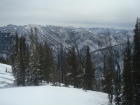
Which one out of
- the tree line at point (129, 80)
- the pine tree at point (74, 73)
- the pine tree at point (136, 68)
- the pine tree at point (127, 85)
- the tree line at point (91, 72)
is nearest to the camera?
the pine tree at point (136, 68)

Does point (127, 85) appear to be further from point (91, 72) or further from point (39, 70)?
point (91, 72)

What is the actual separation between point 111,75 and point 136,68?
7021 mm

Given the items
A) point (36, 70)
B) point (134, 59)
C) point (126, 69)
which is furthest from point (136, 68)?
point (36, 70)

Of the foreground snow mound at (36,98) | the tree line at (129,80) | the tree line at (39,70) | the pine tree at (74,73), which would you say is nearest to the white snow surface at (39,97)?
the foreground snow mound at (36,98)

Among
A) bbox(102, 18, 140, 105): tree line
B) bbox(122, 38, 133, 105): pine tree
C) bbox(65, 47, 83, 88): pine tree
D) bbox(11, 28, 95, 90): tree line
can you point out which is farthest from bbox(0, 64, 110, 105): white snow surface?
bbox(65, 47, 83, 88): pine tree

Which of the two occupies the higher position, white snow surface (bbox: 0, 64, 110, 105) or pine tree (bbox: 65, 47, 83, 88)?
white snow surface (bbox: 0, 64, 110, 105)

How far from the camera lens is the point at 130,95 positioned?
3141cm

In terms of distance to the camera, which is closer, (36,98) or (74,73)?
(36,98)

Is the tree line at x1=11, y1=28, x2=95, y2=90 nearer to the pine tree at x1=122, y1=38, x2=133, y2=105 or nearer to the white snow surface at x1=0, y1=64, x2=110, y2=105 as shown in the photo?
the pine tree at x1=122, y1=38, x2=133, y2=105

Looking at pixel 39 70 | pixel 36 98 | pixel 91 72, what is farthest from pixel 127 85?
pixel 91 72

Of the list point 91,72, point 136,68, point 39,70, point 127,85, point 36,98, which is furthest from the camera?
point 91,72

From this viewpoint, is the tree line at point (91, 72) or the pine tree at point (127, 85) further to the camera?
the pine tree at point (127, 85)

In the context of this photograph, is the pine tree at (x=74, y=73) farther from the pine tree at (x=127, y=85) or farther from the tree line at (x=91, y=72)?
the pine tree at (x=127, y=85)

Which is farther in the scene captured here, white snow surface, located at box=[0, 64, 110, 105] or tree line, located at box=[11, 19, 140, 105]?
tree line, located at box=[11, 19, 140, 105]
